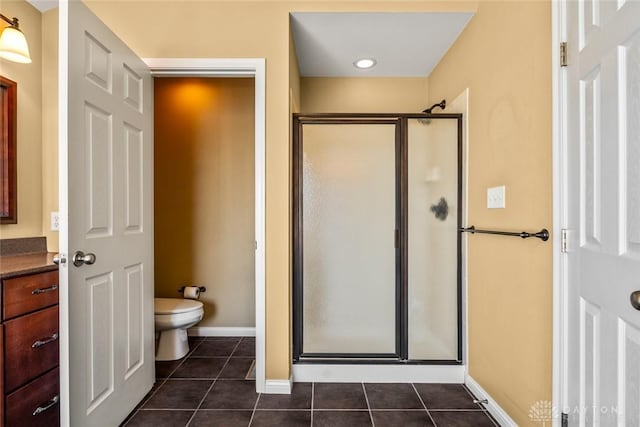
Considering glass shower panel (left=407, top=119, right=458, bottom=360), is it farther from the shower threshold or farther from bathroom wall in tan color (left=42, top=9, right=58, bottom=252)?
bathroom wall in tan color (left=42, top=9, right=58, bottom=252)

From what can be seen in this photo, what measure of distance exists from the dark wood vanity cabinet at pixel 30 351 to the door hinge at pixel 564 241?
2.16m

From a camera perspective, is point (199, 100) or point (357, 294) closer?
point (357, 294)

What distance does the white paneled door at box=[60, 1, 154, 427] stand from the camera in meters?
1.45

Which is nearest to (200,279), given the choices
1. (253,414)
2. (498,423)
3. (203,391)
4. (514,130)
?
(203,391)

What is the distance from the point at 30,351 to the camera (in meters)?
1.44

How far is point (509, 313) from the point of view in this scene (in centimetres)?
176

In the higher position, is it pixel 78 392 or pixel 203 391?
pixel 78 392

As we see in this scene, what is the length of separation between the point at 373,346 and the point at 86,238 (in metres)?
1.79

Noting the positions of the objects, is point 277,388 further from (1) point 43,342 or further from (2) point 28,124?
(2) point 28,124

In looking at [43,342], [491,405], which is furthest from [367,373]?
[43,342]

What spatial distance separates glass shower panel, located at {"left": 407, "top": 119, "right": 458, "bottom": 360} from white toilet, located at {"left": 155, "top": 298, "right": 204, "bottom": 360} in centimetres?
164

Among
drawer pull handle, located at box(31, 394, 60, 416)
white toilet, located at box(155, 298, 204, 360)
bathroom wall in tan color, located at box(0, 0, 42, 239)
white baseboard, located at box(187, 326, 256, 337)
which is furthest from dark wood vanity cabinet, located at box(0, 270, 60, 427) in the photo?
white baseboard, located at box(187, 326, 256, 337)

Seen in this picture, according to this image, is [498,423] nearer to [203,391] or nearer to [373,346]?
[373,346]

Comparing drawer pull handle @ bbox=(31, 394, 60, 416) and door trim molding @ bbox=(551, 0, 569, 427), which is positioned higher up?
door trim molding @ bbox=(551, 0, 569, 427)
